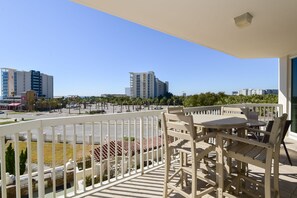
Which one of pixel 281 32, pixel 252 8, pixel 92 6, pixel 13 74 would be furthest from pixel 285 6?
pixel 13 74

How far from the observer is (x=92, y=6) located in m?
2.77

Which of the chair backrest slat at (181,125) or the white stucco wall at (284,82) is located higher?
the white stucco wall at (284,82)

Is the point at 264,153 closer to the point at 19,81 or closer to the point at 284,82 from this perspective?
the point at 284,82

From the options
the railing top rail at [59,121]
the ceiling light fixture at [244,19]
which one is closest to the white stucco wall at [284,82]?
the ceiling light fixture at [244,19]

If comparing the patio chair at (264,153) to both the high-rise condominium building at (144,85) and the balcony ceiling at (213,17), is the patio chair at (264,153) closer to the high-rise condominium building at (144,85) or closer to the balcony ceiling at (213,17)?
the balcony ceiling at (213,17)

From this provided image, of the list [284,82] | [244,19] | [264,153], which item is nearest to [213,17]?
[244,19]

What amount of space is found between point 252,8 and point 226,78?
31.5 meters

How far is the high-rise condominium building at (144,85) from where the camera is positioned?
80250 mm

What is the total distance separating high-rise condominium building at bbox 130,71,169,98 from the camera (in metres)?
80.2

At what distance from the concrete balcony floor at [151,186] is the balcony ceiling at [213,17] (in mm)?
2421

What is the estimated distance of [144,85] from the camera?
3209 inches

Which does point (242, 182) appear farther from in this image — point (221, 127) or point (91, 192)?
point (91, 192)

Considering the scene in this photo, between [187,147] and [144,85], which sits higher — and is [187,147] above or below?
below

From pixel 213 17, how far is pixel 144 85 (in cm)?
7848
